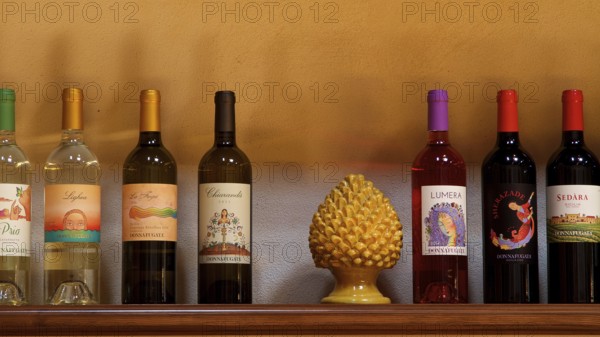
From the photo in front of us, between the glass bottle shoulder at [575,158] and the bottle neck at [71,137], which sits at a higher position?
the bottle neck at [71,137]

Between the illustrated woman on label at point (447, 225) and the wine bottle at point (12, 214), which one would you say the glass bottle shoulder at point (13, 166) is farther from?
the illustrated woman on label at point (447, 225)

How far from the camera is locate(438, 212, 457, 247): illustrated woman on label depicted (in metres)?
1.36

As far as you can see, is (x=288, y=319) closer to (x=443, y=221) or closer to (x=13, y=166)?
(x=443, y=221)

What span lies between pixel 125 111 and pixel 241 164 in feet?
0.83

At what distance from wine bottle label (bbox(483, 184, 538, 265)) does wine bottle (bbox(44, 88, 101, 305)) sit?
1.75 feet

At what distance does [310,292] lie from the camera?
1.53 metres

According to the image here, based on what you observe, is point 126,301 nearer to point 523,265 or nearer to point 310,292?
point 310,292

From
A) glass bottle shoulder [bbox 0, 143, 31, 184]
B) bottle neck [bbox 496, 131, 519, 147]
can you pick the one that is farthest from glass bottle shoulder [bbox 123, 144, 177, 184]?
bottle neck [bbox 496, 131, 519, 147]

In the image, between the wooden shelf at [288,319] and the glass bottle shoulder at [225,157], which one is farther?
the glass bottle shoulder at [225,157]

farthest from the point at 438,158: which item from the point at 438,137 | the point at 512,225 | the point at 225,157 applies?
the point at 225,157

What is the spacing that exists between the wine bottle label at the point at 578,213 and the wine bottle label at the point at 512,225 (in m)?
0.04

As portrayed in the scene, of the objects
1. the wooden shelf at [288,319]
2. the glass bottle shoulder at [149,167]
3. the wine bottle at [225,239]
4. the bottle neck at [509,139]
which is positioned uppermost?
the bottle neck at [509,139]

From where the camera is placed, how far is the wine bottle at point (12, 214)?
1341mm

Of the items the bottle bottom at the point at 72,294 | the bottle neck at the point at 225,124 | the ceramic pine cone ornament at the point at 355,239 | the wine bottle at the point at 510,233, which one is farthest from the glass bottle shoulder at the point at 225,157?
the wine bottle at the point at 510,233
